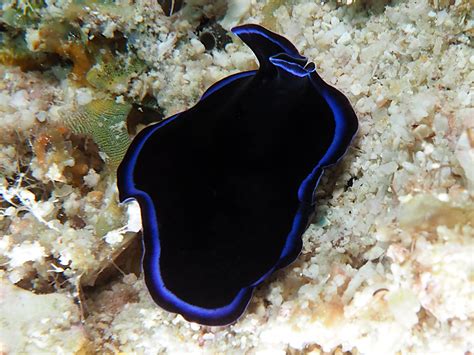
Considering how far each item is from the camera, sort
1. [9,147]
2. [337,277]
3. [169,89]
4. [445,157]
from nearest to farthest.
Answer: [445,157] < [337,277] < [9,147] < [169,89]

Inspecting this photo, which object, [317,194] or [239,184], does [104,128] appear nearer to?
[239,184]

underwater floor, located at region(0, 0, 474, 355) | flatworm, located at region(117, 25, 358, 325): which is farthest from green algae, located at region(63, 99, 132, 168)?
flatworm, located at region(117, 25, 358, 325)

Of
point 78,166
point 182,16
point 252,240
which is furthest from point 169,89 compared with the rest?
point 252,240

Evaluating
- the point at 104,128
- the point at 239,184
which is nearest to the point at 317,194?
the point at 239,184

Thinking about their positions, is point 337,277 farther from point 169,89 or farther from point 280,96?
point 169,89

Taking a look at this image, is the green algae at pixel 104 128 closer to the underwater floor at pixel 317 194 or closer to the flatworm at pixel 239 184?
the underwater floor at pixel 317 194
